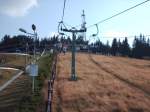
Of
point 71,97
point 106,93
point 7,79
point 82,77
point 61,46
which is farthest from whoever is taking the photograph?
point 61,46

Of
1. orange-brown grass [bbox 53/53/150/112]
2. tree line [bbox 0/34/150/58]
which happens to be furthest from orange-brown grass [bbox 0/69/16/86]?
tree line [bbox 0/34/150/58]

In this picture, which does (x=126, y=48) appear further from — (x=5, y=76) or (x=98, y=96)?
(x=98, y=96)

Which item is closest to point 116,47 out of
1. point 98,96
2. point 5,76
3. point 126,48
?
point 126,48

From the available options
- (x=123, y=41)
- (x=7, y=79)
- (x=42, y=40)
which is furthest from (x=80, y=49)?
(x=7, y=79)

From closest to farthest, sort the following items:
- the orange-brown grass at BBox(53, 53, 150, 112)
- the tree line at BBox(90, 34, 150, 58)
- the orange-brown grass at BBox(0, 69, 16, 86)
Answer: the orange-brown grass at BBox(53, 53, 150, 112) < the orange-brown grass at BBox(0, 69, 16, 86) < the tree line at BBox(90, 34, 150, 58)

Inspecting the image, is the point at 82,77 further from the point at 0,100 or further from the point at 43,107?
the point at 43,107

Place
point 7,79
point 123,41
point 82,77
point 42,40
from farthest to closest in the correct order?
1. point 42,40
2. point 123,41
3. point 7,79
4. point 82,77

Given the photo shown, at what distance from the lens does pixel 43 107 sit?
104 feet

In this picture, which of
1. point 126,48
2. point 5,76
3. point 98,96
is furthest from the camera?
point 126,48

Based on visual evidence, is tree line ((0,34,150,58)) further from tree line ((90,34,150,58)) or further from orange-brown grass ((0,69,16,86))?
orange-brown grass ((0,69,16,86))

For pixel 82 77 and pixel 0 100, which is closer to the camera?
pixel 0 100

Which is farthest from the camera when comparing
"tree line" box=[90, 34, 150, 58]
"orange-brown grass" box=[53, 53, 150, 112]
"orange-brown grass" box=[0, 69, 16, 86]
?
"tree line" box=[90, 34, 150, 58]

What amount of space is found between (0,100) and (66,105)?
8.10 metres

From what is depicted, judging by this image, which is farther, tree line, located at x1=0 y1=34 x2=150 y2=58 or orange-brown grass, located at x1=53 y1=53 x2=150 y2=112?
tree line, located at x1=0 y1=34 x2=150 y2=58
